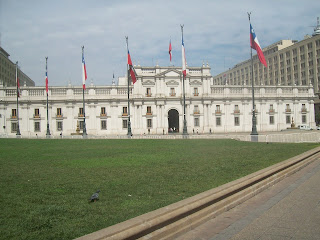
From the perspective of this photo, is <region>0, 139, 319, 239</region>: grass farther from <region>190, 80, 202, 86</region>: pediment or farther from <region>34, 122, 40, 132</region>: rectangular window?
<region>190, 80, 202, 86</region>: pediment

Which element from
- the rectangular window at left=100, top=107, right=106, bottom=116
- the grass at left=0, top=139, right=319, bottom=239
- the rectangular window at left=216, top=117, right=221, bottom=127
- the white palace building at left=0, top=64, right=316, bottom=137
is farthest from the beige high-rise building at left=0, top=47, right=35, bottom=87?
the grass at left=0, top=139, right=319, bottom=239

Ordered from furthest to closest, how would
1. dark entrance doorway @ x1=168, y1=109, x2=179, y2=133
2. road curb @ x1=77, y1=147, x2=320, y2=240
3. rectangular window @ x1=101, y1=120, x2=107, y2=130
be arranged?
dark entrance doorway @ x1=168, y1=109, x2=179, y2=133 < rectangular window @ x1=101, y1=120, x2=107, y2=130 < road curb @ x1=77, y1=147, x2=320, y2=240

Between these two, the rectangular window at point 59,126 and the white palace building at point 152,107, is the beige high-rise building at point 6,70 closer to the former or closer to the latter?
the white palace building at point 152,107

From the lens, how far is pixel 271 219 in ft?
20.7

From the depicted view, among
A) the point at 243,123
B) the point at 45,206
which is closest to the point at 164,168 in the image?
the point at 45,206

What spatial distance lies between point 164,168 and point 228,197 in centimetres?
473

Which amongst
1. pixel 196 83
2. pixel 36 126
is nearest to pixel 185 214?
pixel 196 83

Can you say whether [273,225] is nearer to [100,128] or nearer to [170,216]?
[170,216]

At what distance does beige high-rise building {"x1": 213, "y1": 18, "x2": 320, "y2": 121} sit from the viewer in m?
78.1

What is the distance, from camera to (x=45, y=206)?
628cm

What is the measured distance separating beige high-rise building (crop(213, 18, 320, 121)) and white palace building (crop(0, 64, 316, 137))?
619cm

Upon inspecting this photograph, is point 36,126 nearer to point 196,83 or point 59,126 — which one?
point 59,126

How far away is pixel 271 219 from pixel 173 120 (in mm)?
64413

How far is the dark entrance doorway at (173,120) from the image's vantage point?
6814 centimetres
